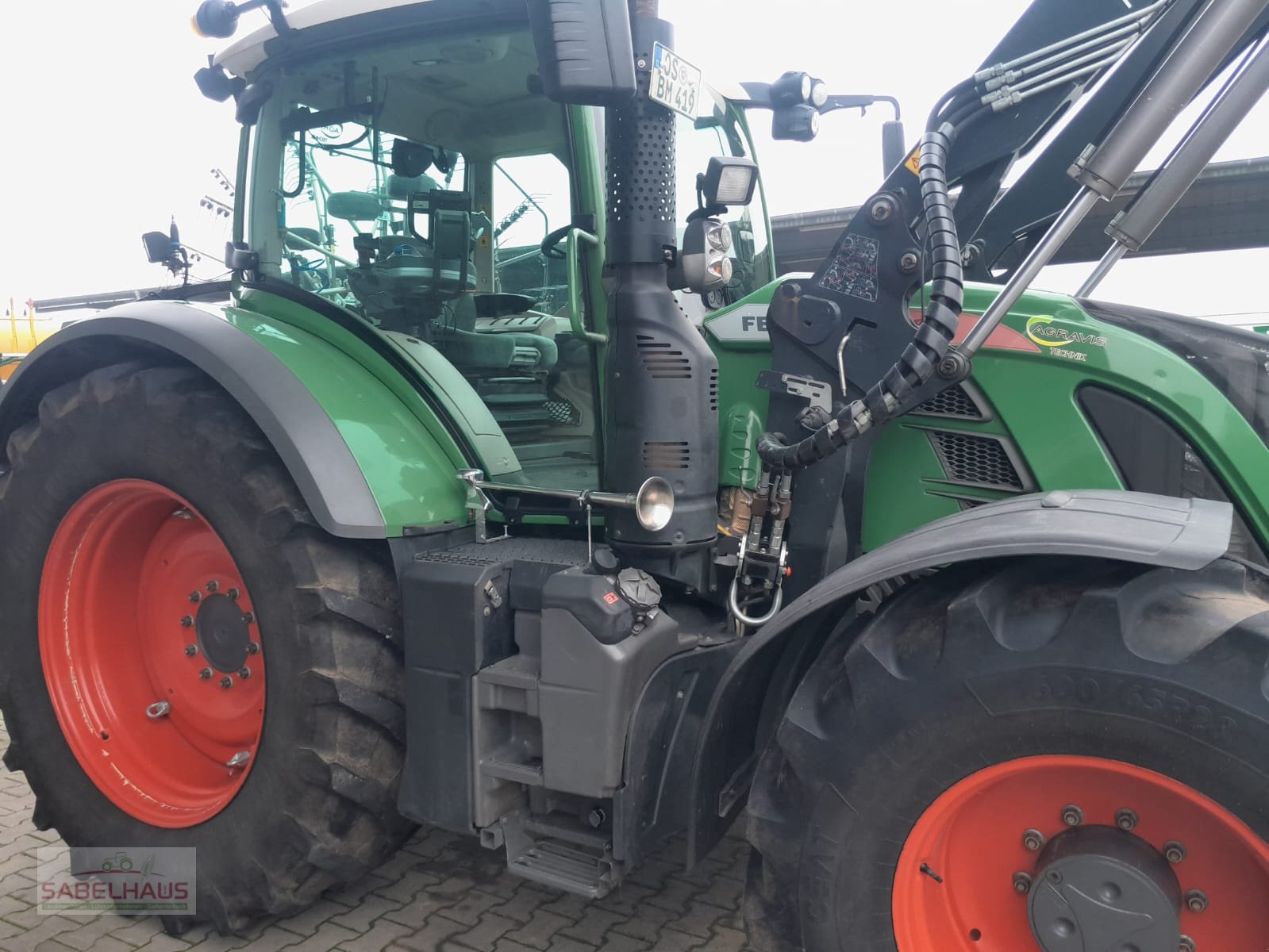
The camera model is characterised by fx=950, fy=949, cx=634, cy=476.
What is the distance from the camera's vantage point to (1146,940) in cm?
166

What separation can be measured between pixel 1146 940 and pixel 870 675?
0.64 m

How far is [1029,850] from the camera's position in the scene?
71.9 inches

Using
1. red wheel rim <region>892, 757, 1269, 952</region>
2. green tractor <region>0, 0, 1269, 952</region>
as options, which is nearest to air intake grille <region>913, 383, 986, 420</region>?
green tractor <region>0, 0, 1269, 952</region>

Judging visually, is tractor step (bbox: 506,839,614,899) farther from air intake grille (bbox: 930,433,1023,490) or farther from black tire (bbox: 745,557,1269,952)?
air intake grille (bbox: 930,433,1023,490)

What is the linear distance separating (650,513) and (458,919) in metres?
1.37

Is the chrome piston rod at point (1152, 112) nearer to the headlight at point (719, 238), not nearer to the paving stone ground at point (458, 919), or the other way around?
the headlight at point (719, 238)

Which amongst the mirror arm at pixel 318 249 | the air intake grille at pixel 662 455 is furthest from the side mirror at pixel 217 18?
the air intake grille at pixel 662 455

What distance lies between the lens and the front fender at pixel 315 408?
247 centimetres

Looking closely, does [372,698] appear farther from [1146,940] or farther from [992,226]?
[992,226]

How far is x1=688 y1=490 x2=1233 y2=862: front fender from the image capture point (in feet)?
5.47

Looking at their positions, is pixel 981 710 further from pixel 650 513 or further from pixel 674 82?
pixel 674 82

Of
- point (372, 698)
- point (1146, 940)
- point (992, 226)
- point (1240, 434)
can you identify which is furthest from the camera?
point (992, 226)

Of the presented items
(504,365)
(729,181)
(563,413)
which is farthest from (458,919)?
(729,181)

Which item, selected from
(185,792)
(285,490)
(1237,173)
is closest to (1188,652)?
(285,490)
